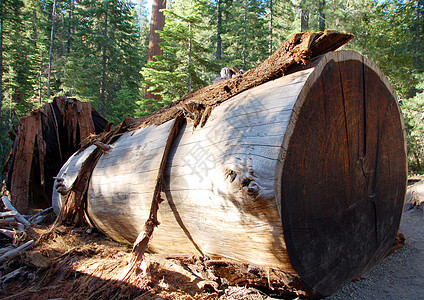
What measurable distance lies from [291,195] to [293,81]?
828 millimetres

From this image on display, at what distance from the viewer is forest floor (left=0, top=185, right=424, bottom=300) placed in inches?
84.8

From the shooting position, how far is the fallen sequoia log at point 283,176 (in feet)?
6.14

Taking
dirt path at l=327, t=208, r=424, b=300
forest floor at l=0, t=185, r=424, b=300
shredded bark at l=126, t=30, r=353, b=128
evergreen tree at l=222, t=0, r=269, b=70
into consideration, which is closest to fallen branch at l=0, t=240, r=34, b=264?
forest floor at l=0, t=185, r=424, b=300

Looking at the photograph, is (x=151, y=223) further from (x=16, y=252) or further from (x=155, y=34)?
(x=155, y=34)

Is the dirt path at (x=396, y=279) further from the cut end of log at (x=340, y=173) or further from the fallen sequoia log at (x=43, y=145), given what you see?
the fallen sequoia log at (x=43, y=145)

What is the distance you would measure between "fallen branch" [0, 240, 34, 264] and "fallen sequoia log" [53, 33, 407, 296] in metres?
0.83

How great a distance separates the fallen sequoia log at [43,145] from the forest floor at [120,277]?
234cm

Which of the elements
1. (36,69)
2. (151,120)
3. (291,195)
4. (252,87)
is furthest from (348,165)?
(36,69)

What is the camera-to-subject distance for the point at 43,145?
5.54 m

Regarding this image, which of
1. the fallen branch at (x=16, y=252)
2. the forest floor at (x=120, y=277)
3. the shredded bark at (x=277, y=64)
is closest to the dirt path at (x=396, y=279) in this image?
the forest floor at (x=120, y=277)

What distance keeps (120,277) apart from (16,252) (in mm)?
1394

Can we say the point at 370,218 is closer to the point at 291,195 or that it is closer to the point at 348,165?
the point at 348,165

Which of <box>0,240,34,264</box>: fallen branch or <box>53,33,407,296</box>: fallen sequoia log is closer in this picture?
<box>53,33,407,296</box>: fallen sequoia log

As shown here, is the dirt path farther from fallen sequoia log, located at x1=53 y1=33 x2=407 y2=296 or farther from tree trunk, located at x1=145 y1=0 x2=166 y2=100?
tree trunk, located at x1=145 y1=0 x2=166 y2=100
